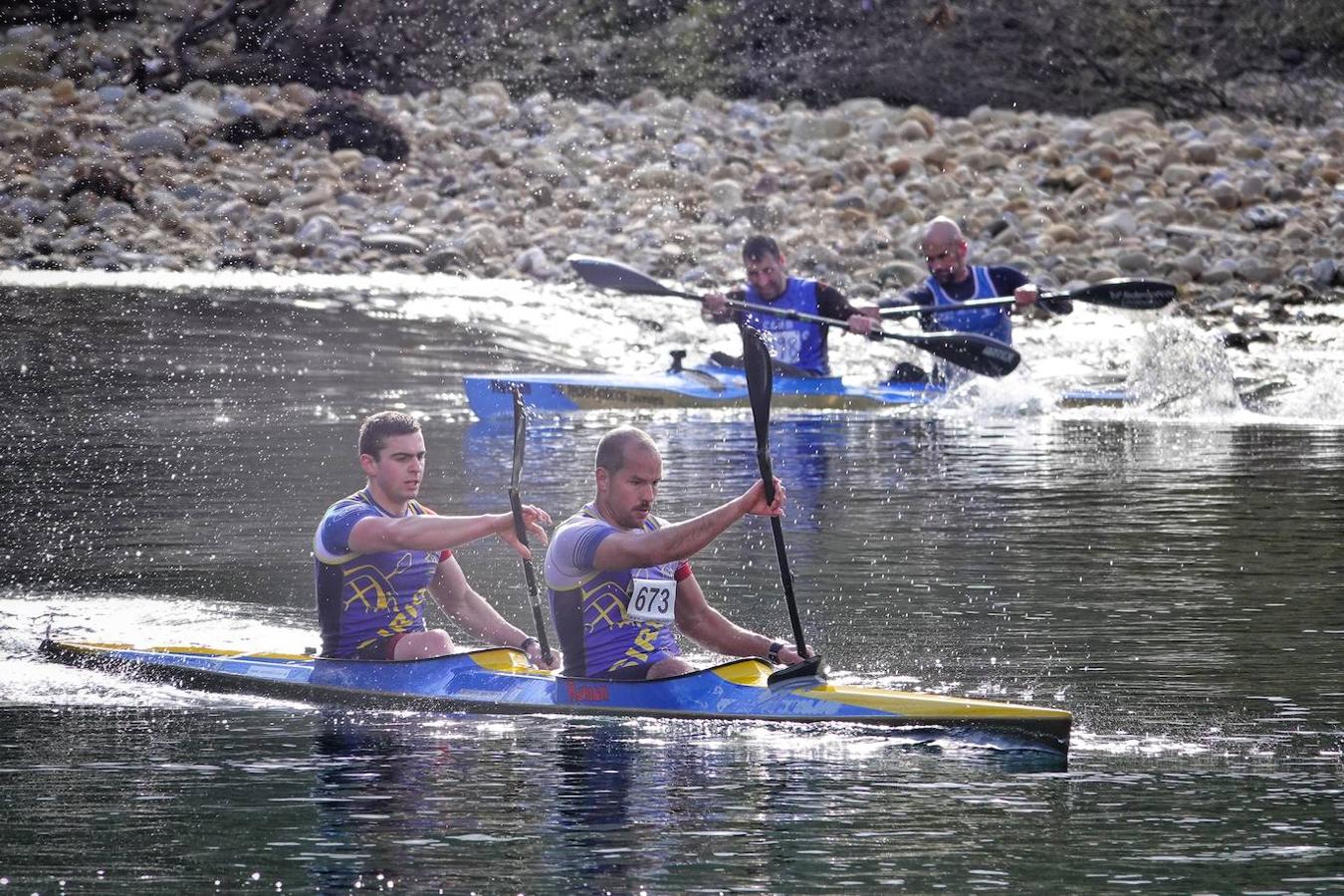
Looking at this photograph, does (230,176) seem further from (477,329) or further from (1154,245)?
(1154,245)

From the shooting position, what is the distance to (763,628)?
1024cm

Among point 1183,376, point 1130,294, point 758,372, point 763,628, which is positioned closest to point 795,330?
point 1130,294

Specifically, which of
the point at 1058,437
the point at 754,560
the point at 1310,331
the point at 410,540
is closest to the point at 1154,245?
the point at 1310,331

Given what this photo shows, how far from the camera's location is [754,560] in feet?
40.5

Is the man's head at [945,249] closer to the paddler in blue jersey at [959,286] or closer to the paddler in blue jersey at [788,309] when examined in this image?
the paddler in blue jersey at [959,286]

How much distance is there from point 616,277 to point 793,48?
78.4 feet

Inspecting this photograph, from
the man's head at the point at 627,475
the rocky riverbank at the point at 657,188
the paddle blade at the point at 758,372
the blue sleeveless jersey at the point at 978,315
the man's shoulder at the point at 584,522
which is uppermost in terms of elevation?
the rocky riverbank at the point at 657,188

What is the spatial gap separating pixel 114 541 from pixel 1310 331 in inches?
613

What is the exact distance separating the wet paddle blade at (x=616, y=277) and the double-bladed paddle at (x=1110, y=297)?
9.34 ft

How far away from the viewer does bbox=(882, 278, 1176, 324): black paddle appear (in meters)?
17.5

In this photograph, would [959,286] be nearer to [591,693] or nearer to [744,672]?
[744,672]

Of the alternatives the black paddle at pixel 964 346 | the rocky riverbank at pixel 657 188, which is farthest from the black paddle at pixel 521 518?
the rocky riverbank at pixel 657 188

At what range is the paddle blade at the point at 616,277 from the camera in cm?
1520

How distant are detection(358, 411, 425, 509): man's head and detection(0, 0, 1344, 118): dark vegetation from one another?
2828cm
